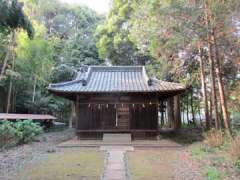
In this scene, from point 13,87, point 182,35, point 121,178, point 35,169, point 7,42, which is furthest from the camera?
point 13,87

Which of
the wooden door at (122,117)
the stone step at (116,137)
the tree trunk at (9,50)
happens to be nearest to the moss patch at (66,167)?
the stone step at (116,137)

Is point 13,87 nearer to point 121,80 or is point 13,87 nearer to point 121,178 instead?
point 121,80

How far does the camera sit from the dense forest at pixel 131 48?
30.2 ft

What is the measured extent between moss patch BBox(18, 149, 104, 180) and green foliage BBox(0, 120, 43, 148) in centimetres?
224

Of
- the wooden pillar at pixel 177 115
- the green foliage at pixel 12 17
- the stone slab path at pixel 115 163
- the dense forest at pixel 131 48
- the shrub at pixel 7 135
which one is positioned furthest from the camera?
the wooden pillar at pixel 177 115

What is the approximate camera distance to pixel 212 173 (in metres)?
6.28

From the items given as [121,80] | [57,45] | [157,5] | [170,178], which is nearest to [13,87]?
[57,45]

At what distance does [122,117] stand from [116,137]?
3.27 ft

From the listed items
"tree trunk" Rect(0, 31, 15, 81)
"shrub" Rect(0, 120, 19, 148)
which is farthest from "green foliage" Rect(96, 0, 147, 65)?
"shrub" Rect(0, 120, 19, 148)

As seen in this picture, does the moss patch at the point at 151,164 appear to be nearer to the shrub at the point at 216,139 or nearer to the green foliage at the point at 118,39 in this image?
the shrub at the point at 216,139

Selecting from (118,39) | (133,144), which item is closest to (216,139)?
(133,144)

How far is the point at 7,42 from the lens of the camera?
18188mm

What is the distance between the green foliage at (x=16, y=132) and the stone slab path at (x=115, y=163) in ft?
10.9

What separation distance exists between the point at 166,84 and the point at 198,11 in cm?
460
